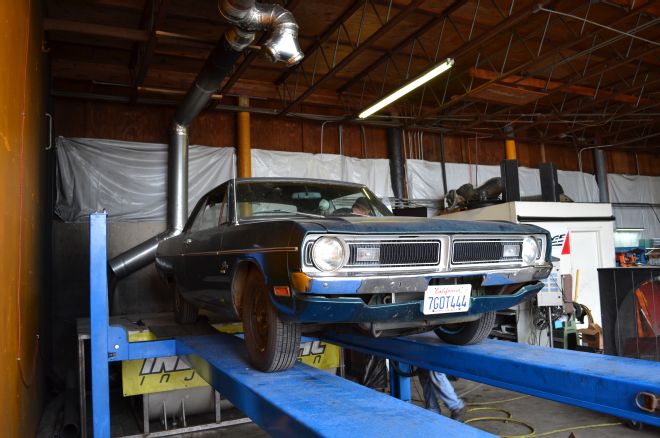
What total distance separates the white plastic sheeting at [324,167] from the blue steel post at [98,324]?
20.4 feet

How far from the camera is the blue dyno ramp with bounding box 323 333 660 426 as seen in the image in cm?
214

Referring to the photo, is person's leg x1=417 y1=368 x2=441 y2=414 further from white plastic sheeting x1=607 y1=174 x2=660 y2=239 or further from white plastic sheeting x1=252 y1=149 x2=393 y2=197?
white plastic sheeting x1=607 y1=174 x2=660 y2=239

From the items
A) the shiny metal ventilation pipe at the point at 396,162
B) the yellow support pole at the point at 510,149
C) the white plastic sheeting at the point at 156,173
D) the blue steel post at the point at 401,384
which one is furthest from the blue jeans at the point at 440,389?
the yellow support pole at the point at 510,149

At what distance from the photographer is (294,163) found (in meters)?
9.86

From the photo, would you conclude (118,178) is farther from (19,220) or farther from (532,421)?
(532,421)

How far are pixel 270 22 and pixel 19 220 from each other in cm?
358

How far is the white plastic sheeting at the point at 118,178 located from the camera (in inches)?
314

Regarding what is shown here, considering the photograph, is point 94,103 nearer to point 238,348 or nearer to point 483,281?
point 238,348

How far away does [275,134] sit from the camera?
10336 mm

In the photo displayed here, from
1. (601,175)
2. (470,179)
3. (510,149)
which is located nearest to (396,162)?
(470,179)

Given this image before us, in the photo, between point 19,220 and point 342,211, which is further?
point 342,211

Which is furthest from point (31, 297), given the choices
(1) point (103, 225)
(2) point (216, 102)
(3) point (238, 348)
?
(2) point (216, 102)

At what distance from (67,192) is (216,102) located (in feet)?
9.29

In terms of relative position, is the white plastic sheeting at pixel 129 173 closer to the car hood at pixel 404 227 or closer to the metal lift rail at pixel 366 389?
the metal lift rail at pixel 366 389
